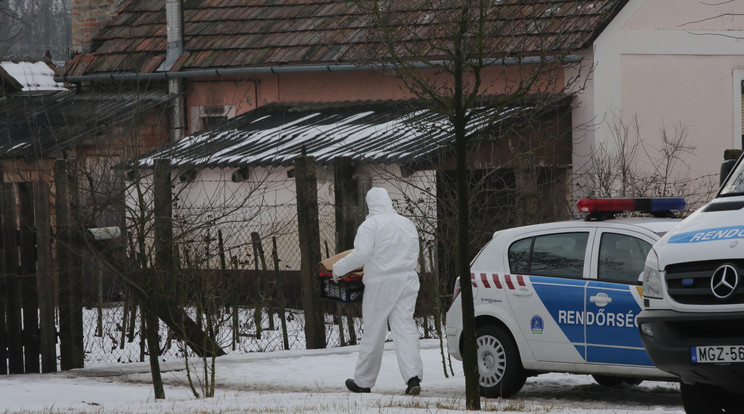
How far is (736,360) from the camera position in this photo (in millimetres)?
7281

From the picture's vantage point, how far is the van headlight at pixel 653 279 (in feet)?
25.7

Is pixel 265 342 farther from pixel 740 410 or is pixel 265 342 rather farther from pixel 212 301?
pixel 740 410

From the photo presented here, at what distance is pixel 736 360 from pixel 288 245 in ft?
41.7

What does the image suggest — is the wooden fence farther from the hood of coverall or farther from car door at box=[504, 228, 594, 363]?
car door at box=[504, 228, 594, 363]

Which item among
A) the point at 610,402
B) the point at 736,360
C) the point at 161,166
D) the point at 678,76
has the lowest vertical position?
the point at 610,402

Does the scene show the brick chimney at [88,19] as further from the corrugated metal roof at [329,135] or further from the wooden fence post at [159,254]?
the wooden fence post at [159,254]

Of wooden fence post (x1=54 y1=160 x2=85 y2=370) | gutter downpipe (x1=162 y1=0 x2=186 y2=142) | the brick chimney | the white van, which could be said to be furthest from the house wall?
the white van

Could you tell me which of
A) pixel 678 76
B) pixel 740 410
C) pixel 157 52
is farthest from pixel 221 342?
pixel 157 52

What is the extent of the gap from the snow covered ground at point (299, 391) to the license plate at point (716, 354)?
1633mm

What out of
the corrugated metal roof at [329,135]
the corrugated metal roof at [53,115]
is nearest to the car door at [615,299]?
the corrugated metal roof at [329,135]

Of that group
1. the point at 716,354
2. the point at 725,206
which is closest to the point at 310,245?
the point at 725,206

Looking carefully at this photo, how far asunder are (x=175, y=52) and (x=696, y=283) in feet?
60.0

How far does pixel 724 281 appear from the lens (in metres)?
7.36

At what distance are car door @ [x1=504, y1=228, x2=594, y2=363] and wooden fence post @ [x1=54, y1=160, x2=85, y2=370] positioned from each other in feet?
15.5
